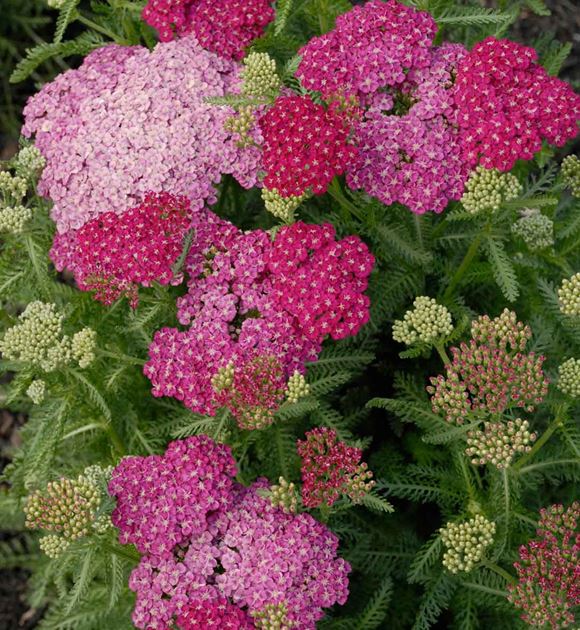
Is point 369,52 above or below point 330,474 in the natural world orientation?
above

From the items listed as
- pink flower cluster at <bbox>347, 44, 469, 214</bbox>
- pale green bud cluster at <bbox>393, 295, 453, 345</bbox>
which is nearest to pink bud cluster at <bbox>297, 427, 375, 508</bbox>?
pale green bud cluster at <bbox>393, 295, 453, 345</bbox>

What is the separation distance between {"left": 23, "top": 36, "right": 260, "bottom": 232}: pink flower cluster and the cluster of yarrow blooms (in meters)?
1.47

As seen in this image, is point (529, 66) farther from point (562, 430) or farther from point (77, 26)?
point (77, 26)

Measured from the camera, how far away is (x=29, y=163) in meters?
4.86

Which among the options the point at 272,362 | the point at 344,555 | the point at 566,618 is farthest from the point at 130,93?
the point at 566,618

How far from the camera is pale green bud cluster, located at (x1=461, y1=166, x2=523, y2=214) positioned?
4.23m

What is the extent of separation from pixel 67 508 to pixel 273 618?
104 centimetres

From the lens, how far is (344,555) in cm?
485

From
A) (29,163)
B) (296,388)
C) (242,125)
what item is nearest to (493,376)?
(296,388)

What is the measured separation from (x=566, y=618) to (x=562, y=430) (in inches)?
35.7

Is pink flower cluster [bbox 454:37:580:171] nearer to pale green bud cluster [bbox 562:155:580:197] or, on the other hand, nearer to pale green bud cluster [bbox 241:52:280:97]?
pale green bud cluster [bbox 562:155:580:197]

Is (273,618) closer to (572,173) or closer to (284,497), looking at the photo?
(284,497)

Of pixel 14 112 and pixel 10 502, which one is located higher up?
pixel 14 112

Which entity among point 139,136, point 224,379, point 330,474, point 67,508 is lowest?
point 67,508
